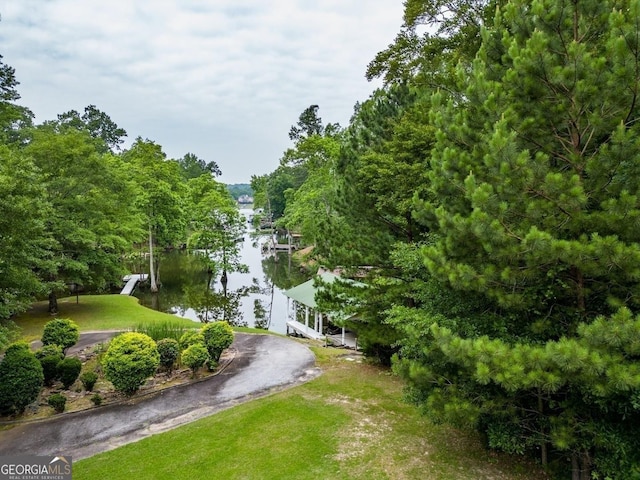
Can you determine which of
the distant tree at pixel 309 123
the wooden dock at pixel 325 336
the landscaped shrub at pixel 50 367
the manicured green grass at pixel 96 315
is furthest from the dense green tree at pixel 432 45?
the distant tree at pixel 309 123

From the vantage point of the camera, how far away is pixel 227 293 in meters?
29.9

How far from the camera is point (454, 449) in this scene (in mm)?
7199

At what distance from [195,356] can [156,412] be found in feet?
6.66

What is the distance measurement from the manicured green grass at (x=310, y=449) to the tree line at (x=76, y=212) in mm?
3961

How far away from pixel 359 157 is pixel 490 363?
7116 millimetres

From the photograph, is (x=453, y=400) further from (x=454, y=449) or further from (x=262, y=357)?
(x=262, y=357)

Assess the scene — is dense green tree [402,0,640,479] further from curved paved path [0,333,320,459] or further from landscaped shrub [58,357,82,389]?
landscaped shrub [58,357,82,389]

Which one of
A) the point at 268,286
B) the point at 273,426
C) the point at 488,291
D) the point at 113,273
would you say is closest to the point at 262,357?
the point at 273,426

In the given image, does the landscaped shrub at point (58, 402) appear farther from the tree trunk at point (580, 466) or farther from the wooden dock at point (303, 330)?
the wooden dock at point (303, 330)

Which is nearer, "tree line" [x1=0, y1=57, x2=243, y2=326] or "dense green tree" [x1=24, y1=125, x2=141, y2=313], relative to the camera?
"tree line" [x1=0, y1=57, x2=243, y2=326]

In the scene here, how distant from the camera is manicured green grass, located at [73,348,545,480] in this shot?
650 cm

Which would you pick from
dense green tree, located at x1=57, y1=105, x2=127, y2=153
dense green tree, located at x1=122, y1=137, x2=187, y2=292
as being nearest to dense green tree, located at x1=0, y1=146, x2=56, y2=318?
dense green tree, located at x1=122, y1=137, x2=187, y2=292

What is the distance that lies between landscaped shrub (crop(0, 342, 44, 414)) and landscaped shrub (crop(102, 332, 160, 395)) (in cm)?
143

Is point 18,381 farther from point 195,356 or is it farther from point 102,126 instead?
point 102,126
